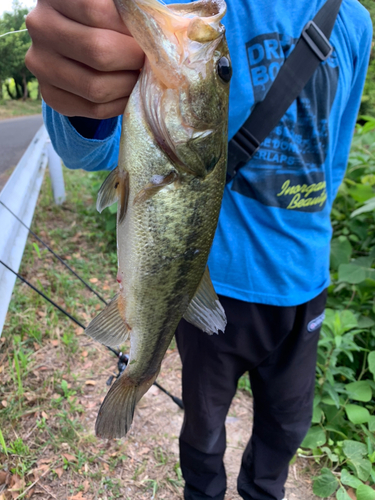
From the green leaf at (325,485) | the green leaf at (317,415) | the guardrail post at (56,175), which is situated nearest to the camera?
the green leaf at (325,485)

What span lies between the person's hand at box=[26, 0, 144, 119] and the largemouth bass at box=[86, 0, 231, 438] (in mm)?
36

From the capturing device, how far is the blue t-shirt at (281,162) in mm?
1464

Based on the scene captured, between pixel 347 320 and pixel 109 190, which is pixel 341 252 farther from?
pixel 109 190

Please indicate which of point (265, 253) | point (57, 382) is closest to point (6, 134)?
point (57, 382)

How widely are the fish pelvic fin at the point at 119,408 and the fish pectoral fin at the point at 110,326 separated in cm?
Answer: 16

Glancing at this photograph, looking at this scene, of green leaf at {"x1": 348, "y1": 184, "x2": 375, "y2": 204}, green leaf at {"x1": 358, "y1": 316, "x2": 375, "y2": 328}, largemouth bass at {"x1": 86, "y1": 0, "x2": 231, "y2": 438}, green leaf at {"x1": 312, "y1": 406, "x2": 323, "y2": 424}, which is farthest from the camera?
green leaf at {"x1": 348, "y1": 184, "x2": 375, "y2": 204}

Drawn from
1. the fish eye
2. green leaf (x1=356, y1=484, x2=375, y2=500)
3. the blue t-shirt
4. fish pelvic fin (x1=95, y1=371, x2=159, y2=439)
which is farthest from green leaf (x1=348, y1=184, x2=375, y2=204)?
fish pelvic fin (x1=95, y1=371, x2=159, y2=439)

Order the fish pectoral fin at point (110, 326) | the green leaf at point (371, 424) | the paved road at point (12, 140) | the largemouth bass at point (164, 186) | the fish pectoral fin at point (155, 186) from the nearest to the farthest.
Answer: the largemouth bass at point (164, 186) → the fish pectoral fin at point (155, 186) → the fish pectoral fin at point (110, 326) → the green leaf at point (371, 424) → the paved road at point (12, 140)

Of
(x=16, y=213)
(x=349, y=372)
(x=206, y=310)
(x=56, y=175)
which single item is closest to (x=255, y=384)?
(x=206, y=310)

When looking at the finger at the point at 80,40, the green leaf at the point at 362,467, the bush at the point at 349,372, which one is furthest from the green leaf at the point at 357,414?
the finger at the point at 80,40

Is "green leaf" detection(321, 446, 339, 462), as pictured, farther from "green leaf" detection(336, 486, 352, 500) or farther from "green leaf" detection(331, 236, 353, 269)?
"green leaf" detection(331, 236, 353, 269)

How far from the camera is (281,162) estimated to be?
1.61 metres

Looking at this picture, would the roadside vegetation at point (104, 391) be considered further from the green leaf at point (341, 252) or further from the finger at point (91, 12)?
the finger at point (91, 12)

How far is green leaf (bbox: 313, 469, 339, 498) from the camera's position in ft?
7.69
